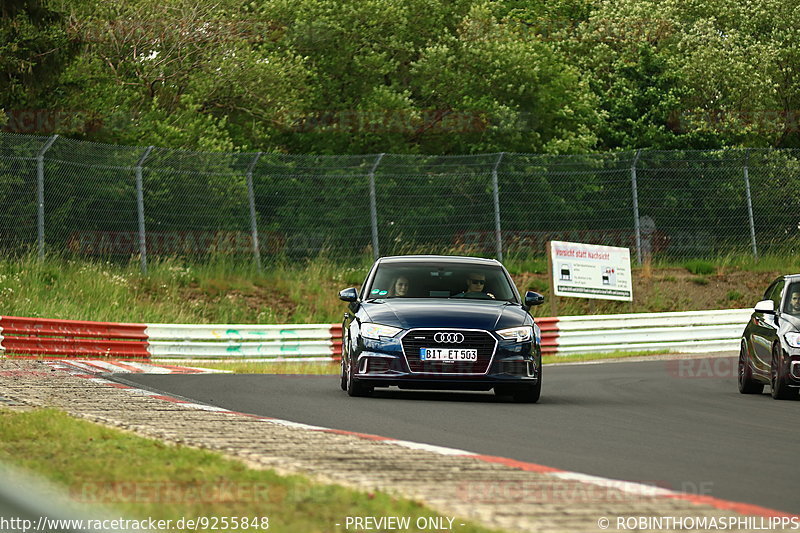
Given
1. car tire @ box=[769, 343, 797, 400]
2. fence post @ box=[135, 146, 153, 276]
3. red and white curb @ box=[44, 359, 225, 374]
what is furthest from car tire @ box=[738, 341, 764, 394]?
fence post @ box=[135, 146, 153, 276]

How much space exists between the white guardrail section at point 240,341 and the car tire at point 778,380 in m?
10.2

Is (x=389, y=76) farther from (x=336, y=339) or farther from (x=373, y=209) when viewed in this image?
(x=336, y=339)

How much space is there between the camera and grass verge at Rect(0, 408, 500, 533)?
548cm

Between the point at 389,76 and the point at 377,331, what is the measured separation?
27403mm

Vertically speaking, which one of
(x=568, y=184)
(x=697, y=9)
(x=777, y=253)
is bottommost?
(x=777, y=253)

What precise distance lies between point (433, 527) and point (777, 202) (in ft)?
87.7

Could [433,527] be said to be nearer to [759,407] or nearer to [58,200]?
[759,407]

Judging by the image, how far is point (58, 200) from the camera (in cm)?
2477

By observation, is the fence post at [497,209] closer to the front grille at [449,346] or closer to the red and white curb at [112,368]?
the red and white curb at [112,368]

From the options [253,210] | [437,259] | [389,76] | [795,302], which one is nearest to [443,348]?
[437,259]

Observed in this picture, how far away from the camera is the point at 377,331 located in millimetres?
13000

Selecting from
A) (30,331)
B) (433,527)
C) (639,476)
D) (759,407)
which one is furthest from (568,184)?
(433,527)

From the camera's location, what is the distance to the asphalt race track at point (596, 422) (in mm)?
7863

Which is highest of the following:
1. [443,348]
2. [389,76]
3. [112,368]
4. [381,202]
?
[389,76]
